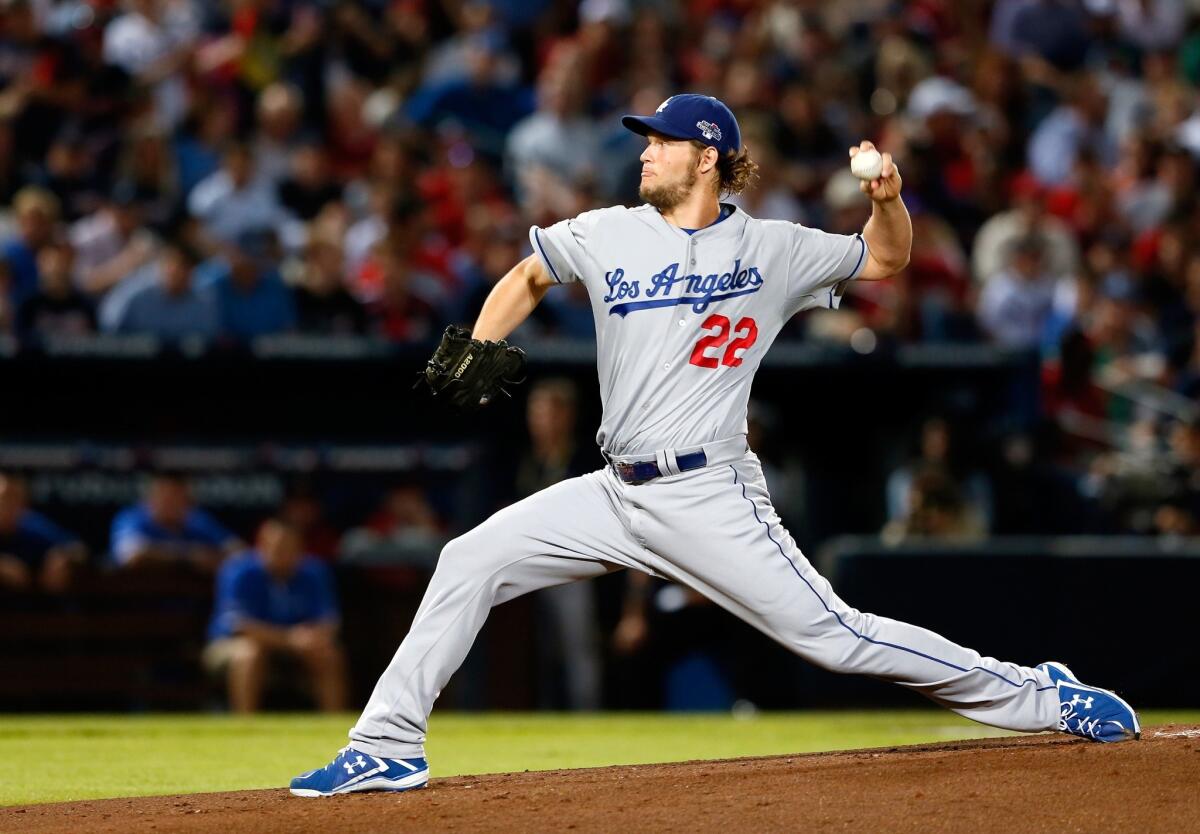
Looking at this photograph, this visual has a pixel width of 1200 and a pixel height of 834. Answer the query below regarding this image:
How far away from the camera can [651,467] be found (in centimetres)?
528

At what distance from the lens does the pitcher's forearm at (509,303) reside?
532 cm

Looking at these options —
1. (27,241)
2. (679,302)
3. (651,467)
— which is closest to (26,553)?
(27,241)

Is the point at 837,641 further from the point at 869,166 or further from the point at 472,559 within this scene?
the point at 869,166

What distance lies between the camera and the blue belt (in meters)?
5.26

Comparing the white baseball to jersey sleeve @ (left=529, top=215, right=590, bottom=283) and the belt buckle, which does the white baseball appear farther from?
the belt buckle

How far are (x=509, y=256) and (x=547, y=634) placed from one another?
240cm

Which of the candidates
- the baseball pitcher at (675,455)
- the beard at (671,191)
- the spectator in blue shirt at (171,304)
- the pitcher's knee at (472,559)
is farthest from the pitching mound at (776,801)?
the spectator in blue shirt at (171,304)

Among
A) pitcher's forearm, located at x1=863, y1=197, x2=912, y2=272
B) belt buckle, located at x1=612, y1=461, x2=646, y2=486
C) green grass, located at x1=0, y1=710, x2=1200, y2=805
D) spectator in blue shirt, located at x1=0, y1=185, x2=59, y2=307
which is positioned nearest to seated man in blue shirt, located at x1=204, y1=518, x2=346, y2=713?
green grass, located at x1=0, y1=710, x2=1200, y2=805

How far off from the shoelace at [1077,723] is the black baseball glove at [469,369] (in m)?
1.88

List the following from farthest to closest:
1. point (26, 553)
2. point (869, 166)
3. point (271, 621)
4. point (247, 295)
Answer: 1. point (247, 295)
2. point (271, 621)
3. point (26, 553)
4. point (869, 166)

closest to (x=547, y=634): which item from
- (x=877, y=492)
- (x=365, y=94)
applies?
(x=877, y=492)

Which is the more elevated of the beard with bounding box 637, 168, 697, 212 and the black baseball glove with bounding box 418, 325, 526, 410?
the beard with bounding box 637, 168, 697, 212

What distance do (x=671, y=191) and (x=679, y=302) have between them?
1.18 ft

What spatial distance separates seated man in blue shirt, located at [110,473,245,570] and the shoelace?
222 inches
